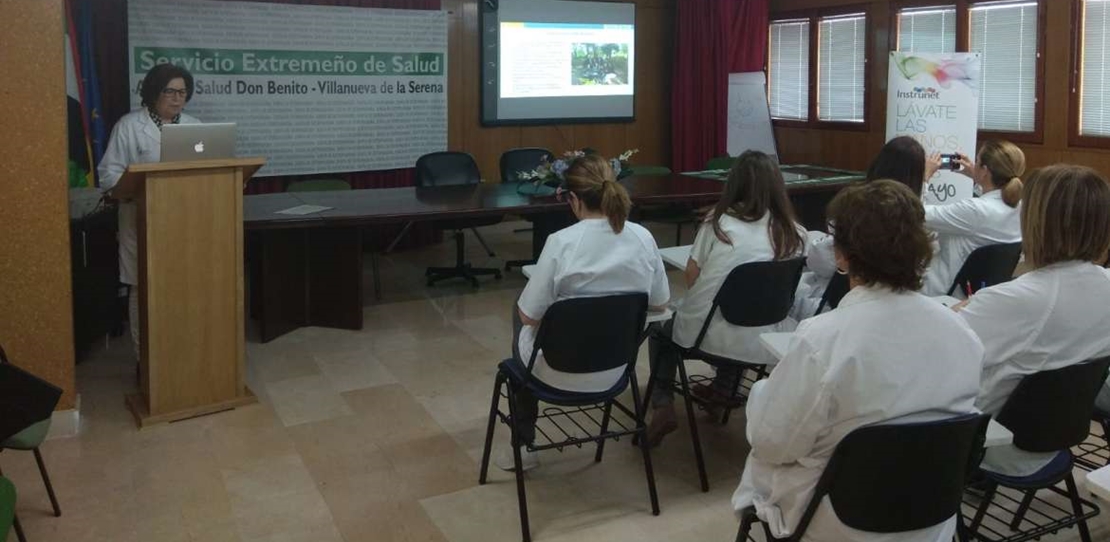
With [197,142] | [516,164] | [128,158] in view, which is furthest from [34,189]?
[516,164]

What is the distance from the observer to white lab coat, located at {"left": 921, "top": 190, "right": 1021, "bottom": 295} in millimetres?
3623

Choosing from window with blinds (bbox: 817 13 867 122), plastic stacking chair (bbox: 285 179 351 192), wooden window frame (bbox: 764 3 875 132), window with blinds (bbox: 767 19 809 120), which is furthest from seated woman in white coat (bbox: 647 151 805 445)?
window with blinds (bbox: 767 19 809 120)

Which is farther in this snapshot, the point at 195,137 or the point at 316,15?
the point at 316,15

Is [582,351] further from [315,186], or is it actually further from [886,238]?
[315,186]

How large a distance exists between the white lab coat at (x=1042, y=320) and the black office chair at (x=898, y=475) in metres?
0.46

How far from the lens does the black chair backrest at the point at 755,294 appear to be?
3115 millimetres

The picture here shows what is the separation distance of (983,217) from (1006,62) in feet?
11.9

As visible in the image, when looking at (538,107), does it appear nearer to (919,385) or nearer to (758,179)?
(758,179)

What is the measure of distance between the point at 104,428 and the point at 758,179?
8.74ft

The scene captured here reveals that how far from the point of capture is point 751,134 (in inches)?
332

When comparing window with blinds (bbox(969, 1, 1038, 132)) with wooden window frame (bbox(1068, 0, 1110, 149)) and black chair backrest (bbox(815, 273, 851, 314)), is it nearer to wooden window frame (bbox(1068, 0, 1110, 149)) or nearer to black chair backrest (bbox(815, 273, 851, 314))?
wooden window frame (bbox(1068, 0, 1110, 149))

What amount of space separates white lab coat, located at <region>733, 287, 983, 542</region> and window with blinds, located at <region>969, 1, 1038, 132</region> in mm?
5519

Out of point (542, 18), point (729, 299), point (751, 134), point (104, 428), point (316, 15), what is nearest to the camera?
point (729, 299)

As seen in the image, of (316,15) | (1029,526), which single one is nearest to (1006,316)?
(1029,526)
